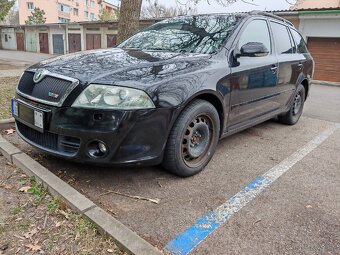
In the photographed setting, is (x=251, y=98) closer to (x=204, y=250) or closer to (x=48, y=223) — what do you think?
→ (x=204, y=250)

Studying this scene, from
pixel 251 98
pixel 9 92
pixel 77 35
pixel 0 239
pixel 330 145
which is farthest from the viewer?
pixel 77 35

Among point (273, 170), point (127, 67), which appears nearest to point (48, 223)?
point (127, 67)

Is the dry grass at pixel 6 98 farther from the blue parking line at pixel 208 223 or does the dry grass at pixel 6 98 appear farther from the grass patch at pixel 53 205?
the blue parking line at pixel 208 223

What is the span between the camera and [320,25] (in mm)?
14664

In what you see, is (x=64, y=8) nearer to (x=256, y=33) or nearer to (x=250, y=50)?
(x=256, y=33)

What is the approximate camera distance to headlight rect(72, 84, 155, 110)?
2391 mm

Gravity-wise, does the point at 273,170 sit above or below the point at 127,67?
below

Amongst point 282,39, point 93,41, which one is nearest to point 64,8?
point 93,41

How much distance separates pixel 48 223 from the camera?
7.26 ft

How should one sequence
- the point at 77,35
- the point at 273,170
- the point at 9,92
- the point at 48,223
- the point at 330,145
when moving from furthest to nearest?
the point at 77,35, the point at 9,92, the point at 330,145, the point at 273,170, the point at 48,223

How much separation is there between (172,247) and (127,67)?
1.52 meters

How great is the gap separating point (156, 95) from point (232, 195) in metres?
1.17

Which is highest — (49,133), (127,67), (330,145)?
(127,67)

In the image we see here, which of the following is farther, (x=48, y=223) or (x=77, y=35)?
(x=77, y=35)
